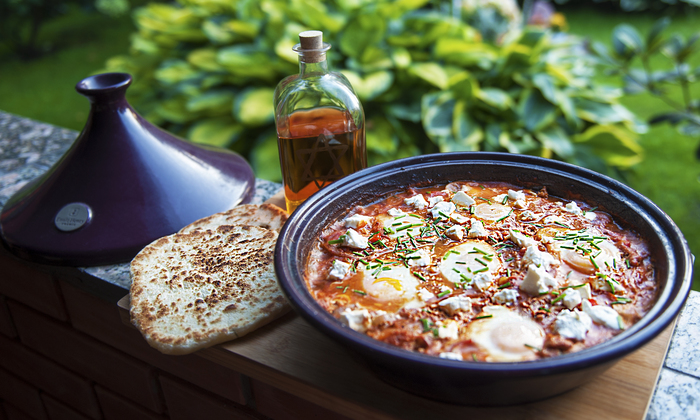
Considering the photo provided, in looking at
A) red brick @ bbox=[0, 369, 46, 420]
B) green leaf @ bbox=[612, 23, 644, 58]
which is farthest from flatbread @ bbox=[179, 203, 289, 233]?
green leaf @ bbox=[612, 23, 644, 58]

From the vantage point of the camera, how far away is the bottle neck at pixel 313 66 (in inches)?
56.1

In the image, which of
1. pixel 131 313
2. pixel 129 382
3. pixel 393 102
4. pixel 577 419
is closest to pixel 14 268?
pixel 129 382

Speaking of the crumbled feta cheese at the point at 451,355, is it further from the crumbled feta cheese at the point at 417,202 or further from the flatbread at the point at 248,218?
the flatbread at the point at 248,218

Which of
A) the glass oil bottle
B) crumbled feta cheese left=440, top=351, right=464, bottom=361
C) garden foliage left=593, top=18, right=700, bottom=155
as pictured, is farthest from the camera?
garden foliage left=593, top=18, right=700, bottom=155

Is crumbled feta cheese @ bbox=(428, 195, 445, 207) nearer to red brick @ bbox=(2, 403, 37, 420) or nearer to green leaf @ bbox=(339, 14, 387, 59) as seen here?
red brick @ bbox=(2, 403, 37, 420)

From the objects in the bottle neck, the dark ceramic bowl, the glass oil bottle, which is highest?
the bottle neck

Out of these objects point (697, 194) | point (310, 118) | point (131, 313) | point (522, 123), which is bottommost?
point (697, 194)

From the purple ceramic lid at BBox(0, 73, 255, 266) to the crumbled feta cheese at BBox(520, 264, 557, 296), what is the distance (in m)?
0.92

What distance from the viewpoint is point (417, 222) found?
1345 millimetres

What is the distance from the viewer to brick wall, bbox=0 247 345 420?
129 centimetres

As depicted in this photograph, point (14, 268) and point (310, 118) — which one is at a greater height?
point (310, 118)

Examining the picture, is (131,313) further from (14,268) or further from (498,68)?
(498,68)

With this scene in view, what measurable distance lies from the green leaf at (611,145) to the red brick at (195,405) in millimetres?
3475

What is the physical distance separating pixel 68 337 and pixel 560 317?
1465 millimetres
